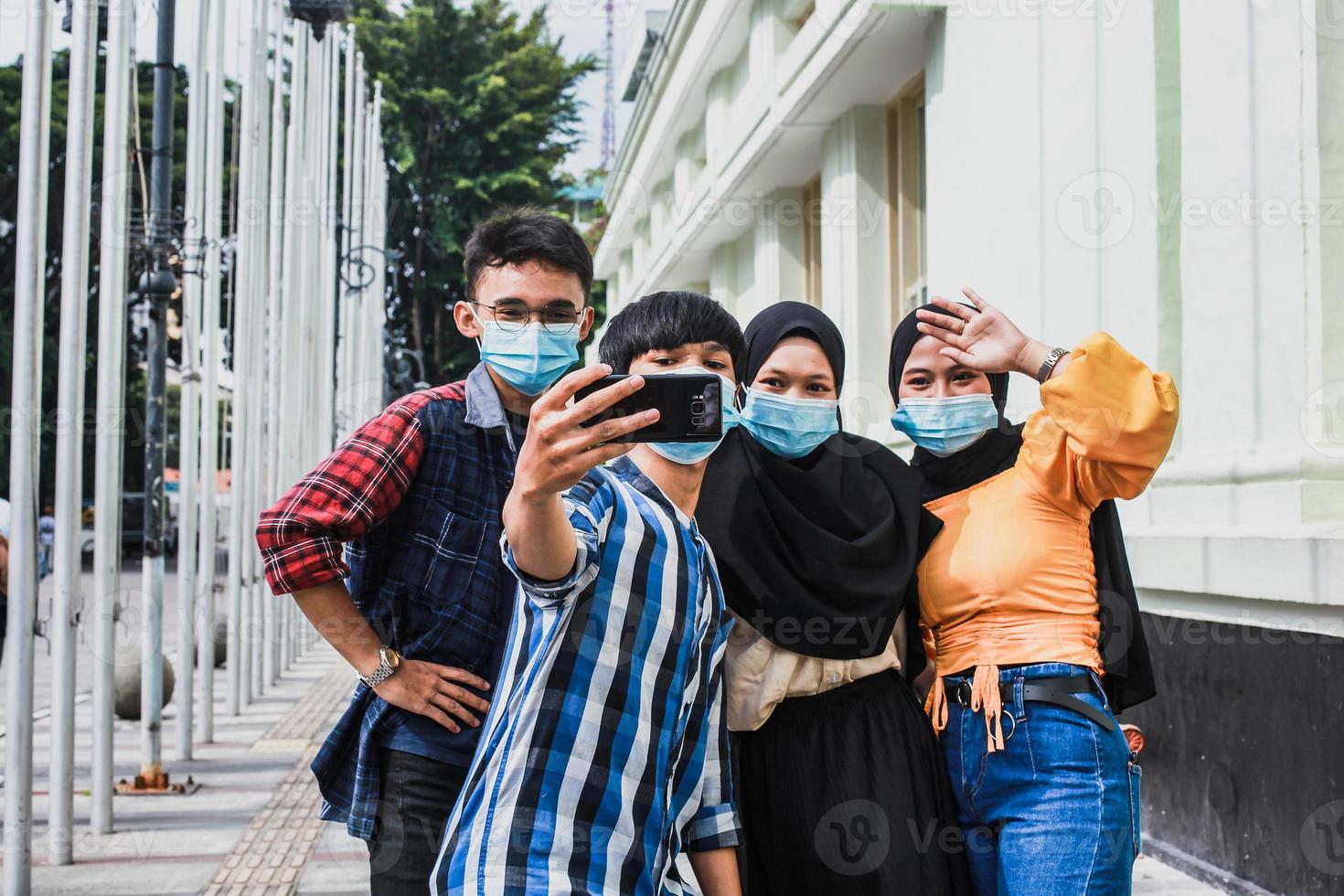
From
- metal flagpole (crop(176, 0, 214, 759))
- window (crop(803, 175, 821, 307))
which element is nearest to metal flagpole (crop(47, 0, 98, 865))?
metal flagpole (crop(176, 0, 214, 759))

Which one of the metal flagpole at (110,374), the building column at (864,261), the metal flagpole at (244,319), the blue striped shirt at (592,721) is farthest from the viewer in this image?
the building column at (864,261)

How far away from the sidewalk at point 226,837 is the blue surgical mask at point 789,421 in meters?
3.01

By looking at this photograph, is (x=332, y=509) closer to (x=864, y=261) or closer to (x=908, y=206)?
(x=864, y=261)

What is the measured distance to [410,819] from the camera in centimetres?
247

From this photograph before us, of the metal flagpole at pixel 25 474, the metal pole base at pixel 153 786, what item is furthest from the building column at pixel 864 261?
the metal flagpole at pixel 25 474

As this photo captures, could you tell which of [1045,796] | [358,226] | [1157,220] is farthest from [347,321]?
[1045,796]

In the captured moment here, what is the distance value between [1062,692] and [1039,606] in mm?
172

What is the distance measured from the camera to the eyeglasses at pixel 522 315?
2.70 m

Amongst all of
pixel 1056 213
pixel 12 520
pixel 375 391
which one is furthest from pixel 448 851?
pixel 375 391

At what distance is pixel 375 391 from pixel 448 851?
738 inches

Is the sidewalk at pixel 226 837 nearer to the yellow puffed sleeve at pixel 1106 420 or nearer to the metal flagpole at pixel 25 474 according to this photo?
the metal flagpole at pixel 25 474

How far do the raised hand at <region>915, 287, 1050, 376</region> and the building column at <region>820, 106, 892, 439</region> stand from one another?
21.6 ft

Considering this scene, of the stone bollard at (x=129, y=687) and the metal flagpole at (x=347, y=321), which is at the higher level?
the metal flagpole at (x=347, y=321)

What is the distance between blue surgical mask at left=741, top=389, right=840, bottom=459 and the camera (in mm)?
2727
